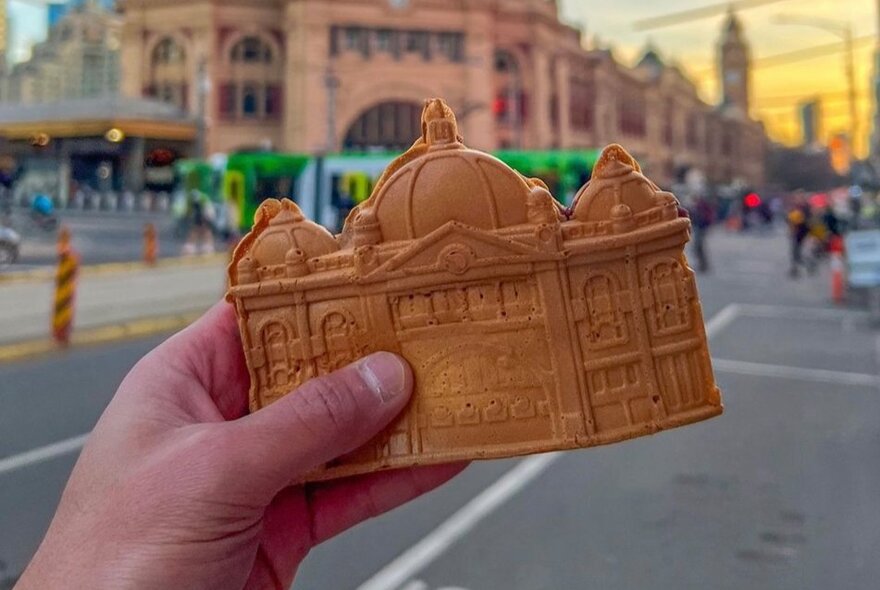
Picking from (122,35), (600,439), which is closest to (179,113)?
(122,35)

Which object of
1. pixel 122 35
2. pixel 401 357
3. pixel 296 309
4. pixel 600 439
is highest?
pixel 122 35

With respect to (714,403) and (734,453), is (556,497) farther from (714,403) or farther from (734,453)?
(714,403)

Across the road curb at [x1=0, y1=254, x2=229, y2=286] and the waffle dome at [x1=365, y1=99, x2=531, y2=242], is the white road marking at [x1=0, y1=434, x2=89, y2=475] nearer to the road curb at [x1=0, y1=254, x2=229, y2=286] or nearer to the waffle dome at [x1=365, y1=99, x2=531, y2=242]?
the waffle dome at [x1=365, y1=99, x2=531, y2=242]

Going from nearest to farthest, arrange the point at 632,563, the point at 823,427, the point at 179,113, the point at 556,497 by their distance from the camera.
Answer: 1. the point at 632,563
2. the point at 556,497
3. the point at 823,427
4. the point at 179,113

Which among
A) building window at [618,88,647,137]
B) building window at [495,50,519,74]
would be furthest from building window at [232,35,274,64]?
building window at [618,88,647,137]

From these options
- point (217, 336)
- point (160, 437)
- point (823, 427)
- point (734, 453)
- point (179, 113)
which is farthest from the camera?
point (179, 113)

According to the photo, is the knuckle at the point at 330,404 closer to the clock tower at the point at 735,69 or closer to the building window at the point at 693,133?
the building window at the point at 693,133

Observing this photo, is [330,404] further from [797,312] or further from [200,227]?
[200,227]
